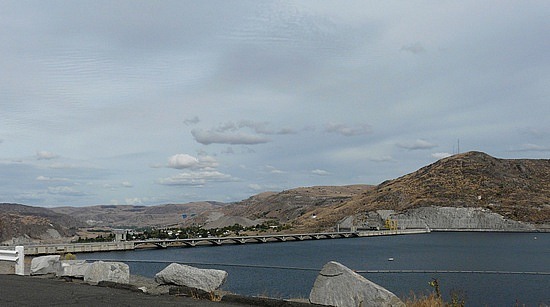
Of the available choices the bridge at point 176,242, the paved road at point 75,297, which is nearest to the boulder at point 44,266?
the paved road at point 75,297

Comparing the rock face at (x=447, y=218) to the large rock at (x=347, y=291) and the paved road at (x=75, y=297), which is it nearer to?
the paved road at (x=75, y=297)

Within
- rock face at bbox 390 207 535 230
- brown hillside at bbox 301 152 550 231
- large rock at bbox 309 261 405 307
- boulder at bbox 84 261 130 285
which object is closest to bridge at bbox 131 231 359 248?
rock face at bbox 390 207 535 230

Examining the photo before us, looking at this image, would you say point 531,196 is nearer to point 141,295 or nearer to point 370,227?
point 370,227

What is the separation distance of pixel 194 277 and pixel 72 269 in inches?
226

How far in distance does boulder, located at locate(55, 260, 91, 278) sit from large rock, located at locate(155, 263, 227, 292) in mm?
3523

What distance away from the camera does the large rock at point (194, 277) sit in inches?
639

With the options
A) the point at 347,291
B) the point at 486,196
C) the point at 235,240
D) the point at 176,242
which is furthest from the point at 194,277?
the point at 486,196

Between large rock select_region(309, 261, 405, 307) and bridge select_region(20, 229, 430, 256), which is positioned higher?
large rock select_region(309, 261, 405, 307)

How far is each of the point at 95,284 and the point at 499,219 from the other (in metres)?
174

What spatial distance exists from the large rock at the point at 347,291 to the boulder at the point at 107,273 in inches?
305

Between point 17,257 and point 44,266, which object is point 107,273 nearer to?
point 44,266

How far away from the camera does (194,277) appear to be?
53.8 ft

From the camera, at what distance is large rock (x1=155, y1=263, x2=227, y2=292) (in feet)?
53.2

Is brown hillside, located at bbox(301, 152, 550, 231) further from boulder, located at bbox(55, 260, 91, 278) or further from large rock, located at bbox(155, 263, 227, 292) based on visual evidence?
large rock, located at bbox(155, 263, 227, 292)
